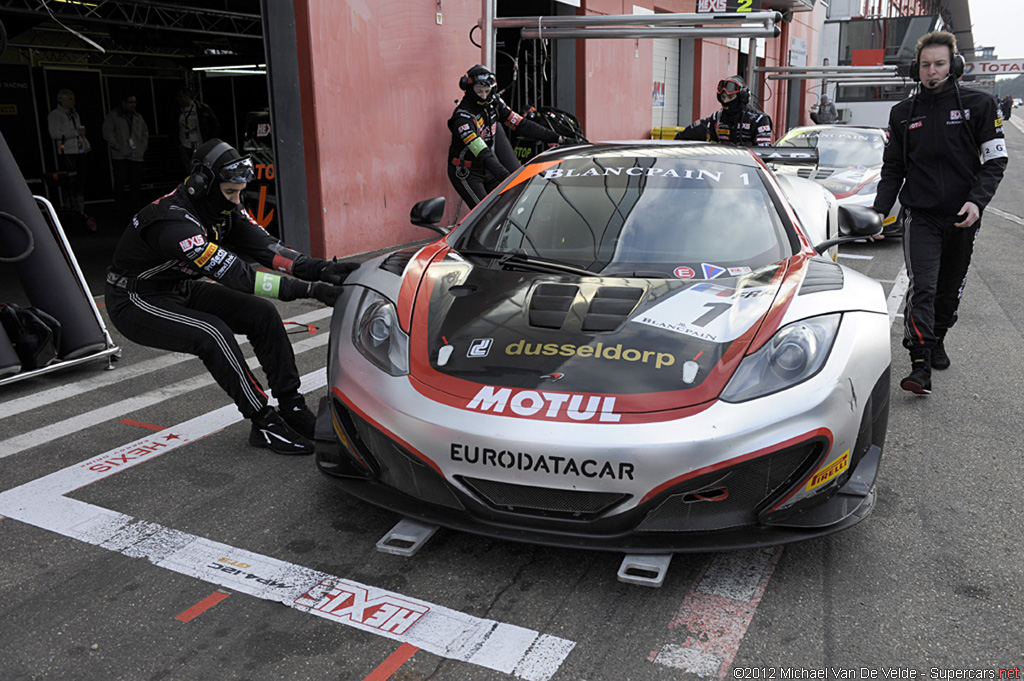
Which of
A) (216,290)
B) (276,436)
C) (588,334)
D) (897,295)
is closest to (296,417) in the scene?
(276,436)

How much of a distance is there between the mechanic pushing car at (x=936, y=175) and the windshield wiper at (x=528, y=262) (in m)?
2.28

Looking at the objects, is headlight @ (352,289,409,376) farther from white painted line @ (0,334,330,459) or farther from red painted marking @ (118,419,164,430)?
white painted line @ (0,334,330,459)

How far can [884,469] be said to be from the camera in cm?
367

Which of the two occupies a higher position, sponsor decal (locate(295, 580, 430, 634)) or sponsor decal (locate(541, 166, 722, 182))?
sponsor decal (locate(541, 166, 722, 182))

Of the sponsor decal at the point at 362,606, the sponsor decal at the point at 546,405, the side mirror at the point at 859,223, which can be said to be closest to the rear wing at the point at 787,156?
the side mirror at the point at 859,223

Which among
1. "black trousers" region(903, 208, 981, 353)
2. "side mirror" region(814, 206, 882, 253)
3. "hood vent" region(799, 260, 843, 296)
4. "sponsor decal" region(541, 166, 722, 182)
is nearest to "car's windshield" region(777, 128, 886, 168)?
"black trousers" region(903, 208, 981, 353)

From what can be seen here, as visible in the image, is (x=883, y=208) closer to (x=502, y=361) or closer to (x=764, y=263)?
(x=764, y=263)

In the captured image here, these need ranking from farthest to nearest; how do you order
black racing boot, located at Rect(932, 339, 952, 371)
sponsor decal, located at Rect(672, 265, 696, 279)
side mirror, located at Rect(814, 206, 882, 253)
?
black racing boot, located at Rect(932, 339, 952, 371), side mirror, located at Rect(814, 206, 882, 253), sponsor decal, located at Rect(672, 265, 696, 279)

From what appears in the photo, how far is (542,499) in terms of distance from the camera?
2.55 metres

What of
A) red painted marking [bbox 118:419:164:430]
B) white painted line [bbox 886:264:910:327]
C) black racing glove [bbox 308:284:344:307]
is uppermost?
black racing glove [bbox 308:284:344:307]

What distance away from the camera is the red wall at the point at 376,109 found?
27.8ft

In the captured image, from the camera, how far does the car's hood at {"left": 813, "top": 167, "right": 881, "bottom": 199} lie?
32.4 feet

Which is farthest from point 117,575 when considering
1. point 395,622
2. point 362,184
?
point 362,184

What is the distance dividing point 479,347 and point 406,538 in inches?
26.9
